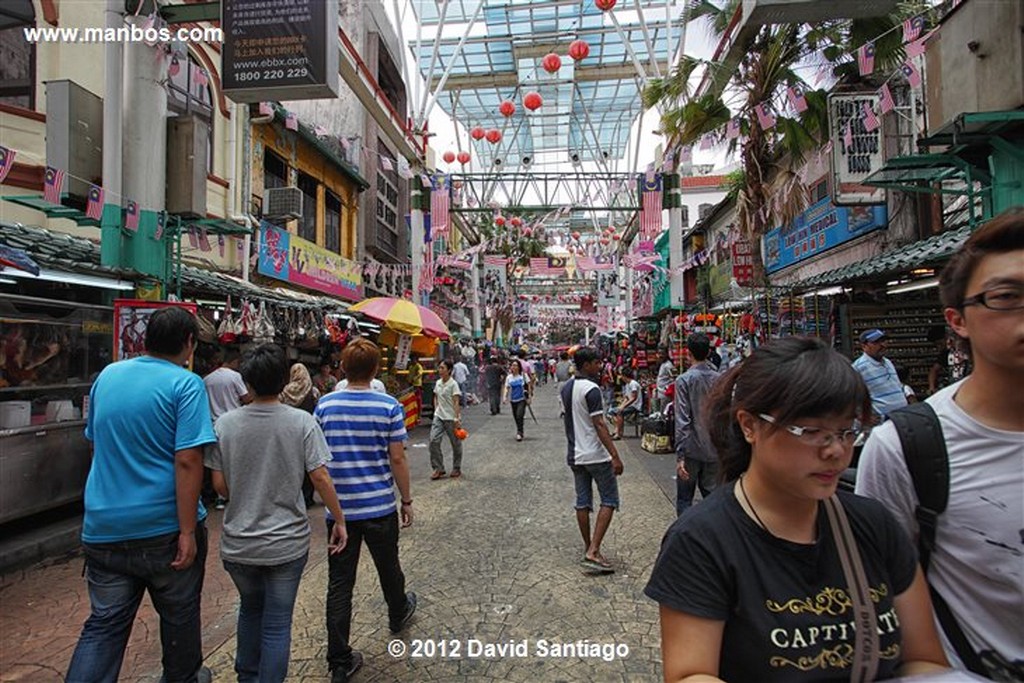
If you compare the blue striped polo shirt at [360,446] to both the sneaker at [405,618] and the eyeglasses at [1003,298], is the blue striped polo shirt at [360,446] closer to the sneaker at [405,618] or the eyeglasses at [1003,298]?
the sneaker at [405,618]

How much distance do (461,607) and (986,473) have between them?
3441mm

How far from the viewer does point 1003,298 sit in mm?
1339

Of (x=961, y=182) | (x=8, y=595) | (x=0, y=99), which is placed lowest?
(x=8, y=595)

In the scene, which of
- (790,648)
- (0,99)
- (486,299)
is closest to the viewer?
(790,648)

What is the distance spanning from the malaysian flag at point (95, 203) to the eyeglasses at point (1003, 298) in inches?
263

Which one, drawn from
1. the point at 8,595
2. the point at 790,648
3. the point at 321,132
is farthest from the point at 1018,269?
the point at 321,132

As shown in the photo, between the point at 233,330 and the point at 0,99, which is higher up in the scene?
the point at 0,99

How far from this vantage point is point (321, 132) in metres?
15.9

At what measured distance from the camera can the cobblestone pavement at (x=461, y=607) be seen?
331cm

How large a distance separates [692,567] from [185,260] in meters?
10.5

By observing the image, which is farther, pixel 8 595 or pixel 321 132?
pixel 321 132

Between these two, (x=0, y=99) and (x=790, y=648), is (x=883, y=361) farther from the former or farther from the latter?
(x=0, y=99)

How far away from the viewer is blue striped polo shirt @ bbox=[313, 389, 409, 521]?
3.34m

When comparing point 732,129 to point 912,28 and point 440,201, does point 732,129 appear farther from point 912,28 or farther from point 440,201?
point 440,201
